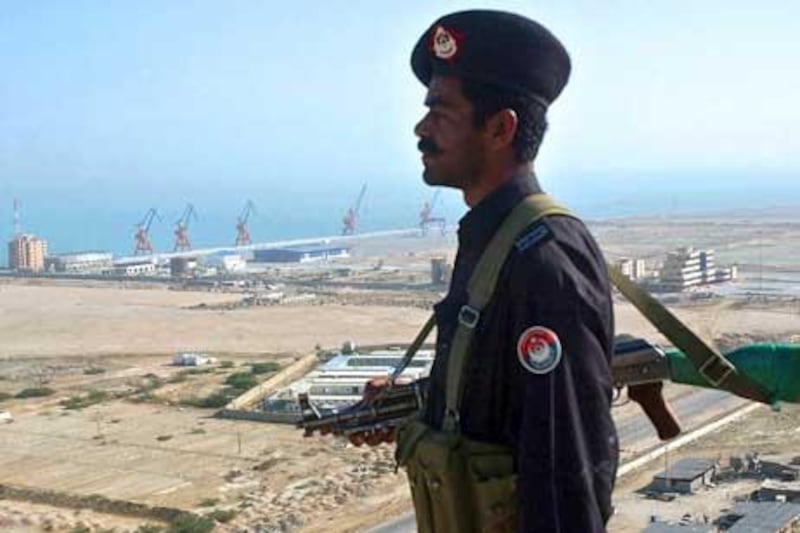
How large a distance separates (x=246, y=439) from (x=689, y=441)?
5376mm

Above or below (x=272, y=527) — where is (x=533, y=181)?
above

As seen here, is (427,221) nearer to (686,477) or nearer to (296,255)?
(296,255)

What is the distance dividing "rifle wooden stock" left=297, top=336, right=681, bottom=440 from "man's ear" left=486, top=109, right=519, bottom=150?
1.15 ft

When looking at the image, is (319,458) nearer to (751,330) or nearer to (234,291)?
(751,330)

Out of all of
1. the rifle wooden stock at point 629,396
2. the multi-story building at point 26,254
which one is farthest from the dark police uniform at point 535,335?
the multi-story building at point 26,254

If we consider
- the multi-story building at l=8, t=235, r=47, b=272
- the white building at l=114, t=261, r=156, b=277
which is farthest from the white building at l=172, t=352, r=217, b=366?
the multi-story building at l=8, t=235, r=47, b=272

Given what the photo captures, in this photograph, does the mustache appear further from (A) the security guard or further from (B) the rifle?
(B) the rifle

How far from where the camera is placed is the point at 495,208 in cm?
114

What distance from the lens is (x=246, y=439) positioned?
13820 millimetres

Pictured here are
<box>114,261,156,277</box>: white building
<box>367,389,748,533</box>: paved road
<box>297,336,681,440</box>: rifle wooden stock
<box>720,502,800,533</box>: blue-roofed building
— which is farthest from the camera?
<box>114,261,156,277</box>: white building

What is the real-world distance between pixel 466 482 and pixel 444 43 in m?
0.45

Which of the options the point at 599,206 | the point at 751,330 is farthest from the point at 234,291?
the point at 599,206

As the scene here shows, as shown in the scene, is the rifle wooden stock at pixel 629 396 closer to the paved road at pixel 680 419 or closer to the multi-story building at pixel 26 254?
the paved road at pixel 680 419

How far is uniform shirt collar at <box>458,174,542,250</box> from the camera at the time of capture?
1.13m
